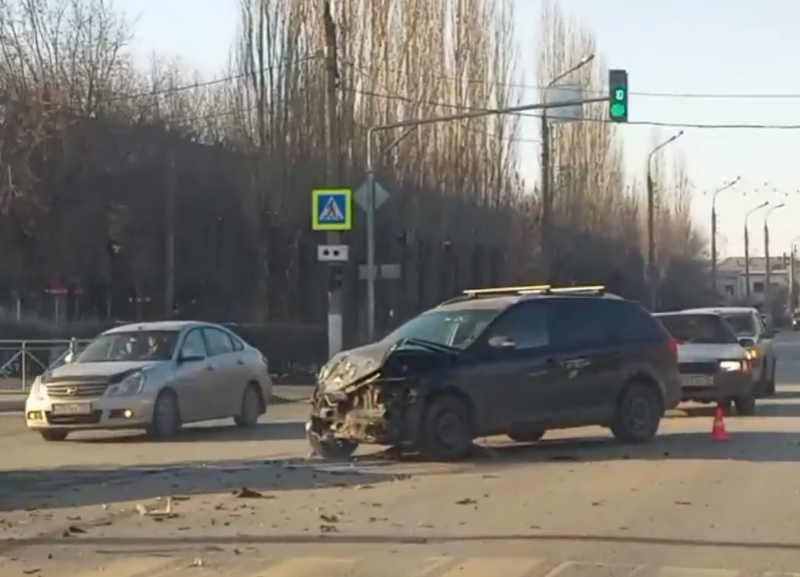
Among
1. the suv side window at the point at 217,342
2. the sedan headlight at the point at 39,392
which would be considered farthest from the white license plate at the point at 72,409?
the suv side window at the point at 217,342

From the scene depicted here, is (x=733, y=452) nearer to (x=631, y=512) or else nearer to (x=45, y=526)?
(x=631, y=512)

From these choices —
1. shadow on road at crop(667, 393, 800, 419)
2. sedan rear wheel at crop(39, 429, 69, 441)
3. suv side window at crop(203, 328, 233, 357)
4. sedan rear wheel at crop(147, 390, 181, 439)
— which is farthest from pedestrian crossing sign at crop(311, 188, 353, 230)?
sedan rear wheel at crop(39, 429, 69, 441)

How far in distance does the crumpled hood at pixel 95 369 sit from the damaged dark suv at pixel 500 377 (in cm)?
370

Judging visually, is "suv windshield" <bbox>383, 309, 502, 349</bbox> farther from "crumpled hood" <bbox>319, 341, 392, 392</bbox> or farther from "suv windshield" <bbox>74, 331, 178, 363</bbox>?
"suv windshield" <bbox>74, 331, 178, 363</bbox>

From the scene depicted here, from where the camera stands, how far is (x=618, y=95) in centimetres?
2791

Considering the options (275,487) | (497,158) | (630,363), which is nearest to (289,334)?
(497,158)

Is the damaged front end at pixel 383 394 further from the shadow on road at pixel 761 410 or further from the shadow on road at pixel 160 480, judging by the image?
the shadow on road at pixel 761 410

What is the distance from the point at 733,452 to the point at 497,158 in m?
37.5

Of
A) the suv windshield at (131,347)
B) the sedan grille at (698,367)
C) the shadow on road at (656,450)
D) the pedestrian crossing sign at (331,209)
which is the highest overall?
the pedestrian crossing sign at (331,209)

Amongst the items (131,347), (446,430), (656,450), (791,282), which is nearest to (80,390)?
(131,347)

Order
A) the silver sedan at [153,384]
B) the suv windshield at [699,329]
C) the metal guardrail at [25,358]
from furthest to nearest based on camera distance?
the metal guardrail at [25,358], the suv windshield at [699,329], the silver sedan at [153,384]

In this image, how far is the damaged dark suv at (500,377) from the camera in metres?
16.1

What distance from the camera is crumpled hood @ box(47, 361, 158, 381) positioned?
1961 cm

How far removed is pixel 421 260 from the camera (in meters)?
52.6
